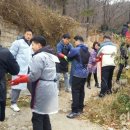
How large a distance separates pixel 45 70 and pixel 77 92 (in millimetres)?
2573

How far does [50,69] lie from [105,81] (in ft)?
13.7

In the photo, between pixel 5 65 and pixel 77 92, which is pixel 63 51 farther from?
pixel 5 65

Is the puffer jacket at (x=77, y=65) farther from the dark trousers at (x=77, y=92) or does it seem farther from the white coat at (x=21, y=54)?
the white coat at (x=21, y=54)

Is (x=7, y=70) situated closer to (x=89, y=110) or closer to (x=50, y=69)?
(x=50, y=69)

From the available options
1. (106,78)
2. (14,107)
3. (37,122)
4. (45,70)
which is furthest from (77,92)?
(45,70)

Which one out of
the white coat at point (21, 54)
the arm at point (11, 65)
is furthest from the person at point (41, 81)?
the white coat at point (21, 54)

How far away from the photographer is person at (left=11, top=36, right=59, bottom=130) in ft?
20.6

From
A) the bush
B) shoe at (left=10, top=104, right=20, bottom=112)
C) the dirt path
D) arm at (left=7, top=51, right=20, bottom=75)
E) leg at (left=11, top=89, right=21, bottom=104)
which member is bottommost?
the dirt path

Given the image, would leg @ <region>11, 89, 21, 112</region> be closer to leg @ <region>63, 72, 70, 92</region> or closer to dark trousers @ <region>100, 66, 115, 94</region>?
leg @ <region>63, 72, 70, 92</region>

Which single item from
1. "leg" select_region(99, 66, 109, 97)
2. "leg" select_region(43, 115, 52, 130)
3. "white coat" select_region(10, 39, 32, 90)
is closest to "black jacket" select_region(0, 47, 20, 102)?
"leg" select_region(43, 115, 52, 130)

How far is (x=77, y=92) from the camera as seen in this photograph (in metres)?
8.78

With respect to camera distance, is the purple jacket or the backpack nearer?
the backpack

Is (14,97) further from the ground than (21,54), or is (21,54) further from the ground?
(21,54)

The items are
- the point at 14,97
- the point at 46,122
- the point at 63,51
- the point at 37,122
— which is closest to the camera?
the point at 37,122
